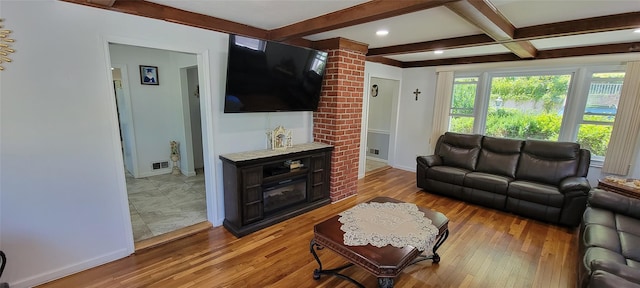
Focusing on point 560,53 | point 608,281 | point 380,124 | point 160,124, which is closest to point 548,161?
point 560,53

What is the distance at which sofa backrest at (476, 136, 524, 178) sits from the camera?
378 cm

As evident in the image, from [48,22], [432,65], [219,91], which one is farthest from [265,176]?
Answer: [432,65]

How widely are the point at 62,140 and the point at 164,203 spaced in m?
1.71

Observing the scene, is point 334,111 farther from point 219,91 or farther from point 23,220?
point 23,220

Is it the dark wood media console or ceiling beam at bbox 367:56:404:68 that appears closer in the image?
the dark wood media console

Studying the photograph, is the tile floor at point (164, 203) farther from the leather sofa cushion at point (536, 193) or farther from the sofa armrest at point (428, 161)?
the leather sofa cushion at point (536, 193)

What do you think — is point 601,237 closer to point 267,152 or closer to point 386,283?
point 386,283

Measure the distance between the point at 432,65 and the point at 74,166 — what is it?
16.8ft

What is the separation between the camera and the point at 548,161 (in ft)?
11.7

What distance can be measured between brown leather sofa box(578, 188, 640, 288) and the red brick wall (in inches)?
96.0

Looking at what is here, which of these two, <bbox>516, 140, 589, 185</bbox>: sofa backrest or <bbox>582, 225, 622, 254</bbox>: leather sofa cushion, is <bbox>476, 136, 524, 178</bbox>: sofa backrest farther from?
<bbox>582, 225, 622, 254</bbox>: leather sofa cushion

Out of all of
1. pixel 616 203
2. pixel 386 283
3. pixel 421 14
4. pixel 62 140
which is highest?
pixel 421 14

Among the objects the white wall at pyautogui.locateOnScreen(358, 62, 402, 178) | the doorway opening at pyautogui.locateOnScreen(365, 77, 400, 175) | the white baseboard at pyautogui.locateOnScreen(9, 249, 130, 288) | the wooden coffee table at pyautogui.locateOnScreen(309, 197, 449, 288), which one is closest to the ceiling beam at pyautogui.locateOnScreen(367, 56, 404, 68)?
the white wall at pyautogui.locateOnScreen(358, 62, 402, 178)

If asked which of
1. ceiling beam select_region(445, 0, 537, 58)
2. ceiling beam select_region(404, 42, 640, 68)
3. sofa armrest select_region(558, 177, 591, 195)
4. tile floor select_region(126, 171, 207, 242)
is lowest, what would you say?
tile floor select_region(126, 171, 207, 242)
